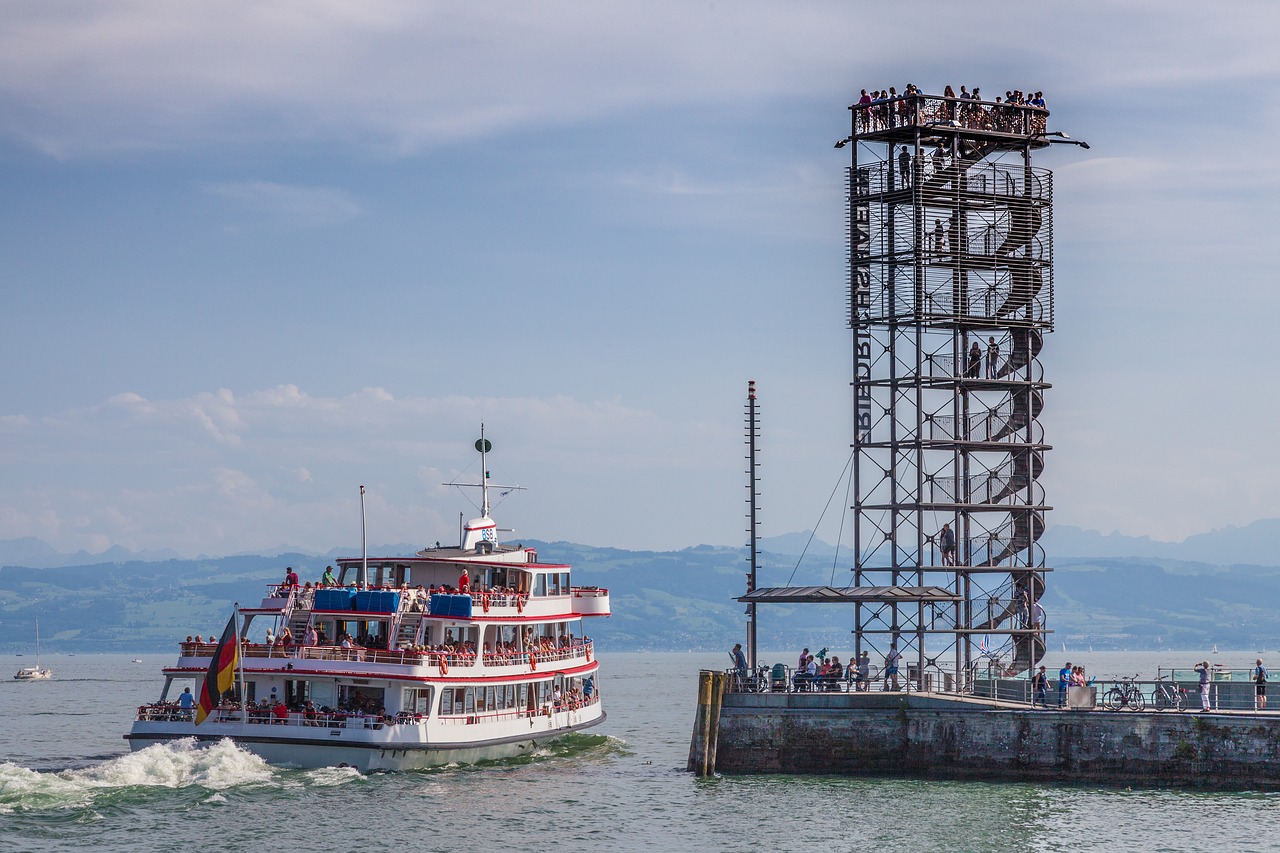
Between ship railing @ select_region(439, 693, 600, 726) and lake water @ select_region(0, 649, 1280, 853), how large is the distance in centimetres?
165

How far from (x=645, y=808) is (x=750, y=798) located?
331 centimetres

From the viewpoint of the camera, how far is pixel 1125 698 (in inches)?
1860

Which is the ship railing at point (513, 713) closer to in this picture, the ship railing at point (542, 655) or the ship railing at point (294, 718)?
the ship railing at point (542, 655)

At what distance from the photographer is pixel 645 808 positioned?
49.5m

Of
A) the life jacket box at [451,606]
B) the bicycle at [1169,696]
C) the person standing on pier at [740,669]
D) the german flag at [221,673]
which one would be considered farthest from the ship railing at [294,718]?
the bicycle at [1169,696]

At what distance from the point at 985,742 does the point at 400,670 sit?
18000 millimetres

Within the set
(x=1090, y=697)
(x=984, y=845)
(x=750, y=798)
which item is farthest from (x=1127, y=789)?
(x=750, y=798)

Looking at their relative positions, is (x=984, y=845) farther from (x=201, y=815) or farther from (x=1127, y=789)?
(x=201, y=815)

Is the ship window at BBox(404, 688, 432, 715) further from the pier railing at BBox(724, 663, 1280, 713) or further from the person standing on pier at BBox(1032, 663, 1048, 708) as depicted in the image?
the person standing on pier at BBox(1032, 663, 1048, 708)

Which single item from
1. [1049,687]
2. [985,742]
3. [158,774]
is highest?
[1049,687]

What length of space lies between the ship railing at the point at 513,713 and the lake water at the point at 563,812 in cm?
165

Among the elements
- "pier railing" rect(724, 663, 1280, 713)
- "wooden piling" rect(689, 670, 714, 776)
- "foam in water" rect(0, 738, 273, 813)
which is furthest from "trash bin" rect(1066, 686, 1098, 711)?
"foam in water" rect(0, 738, 273, 813)

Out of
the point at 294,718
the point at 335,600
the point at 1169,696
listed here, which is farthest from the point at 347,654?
the point at 1169,696

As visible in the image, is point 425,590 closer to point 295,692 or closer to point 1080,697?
point 295,692
